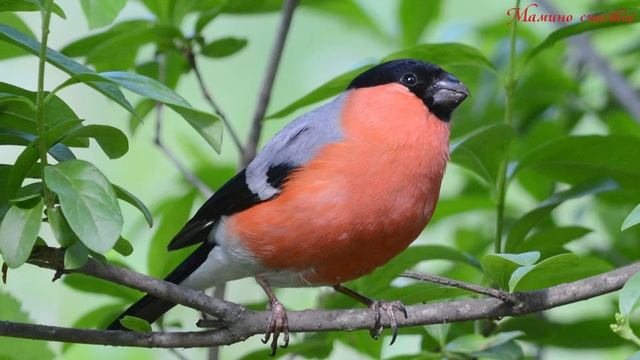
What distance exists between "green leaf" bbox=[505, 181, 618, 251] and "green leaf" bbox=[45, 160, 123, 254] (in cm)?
147

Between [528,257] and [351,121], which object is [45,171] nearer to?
[528,257]

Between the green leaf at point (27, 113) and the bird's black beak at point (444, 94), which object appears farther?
the bird's black beak at point (444, 94)

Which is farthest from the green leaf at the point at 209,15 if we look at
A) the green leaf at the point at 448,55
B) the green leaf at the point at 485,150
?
the green leaf at the point at 485,150

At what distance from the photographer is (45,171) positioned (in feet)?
6.65

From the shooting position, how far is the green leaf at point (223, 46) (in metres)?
3.46

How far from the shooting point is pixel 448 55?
3.08m

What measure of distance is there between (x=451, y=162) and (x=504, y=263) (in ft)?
2.75

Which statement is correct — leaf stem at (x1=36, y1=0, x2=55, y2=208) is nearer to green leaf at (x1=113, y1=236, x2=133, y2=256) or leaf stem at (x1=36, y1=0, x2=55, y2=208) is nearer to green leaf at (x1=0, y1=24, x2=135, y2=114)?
green leaf at (x1=0, y1=24, x2=135, y2=114)

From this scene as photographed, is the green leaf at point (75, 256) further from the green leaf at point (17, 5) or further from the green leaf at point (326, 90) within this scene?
the green leaf at point (326, 90)

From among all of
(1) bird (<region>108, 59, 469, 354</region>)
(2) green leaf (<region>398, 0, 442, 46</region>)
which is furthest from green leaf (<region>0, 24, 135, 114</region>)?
(2) green leaf (<region>398, 0, 442, 46</region>)

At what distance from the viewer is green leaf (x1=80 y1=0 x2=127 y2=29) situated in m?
2.04

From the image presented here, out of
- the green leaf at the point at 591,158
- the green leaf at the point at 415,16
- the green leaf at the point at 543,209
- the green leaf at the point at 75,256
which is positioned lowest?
the green leaf at the point at 75,256

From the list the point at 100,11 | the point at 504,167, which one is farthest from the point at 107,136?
the point at 504,167

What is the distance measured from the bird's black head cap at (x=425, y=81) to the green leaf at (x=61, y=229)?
1.46 metres
